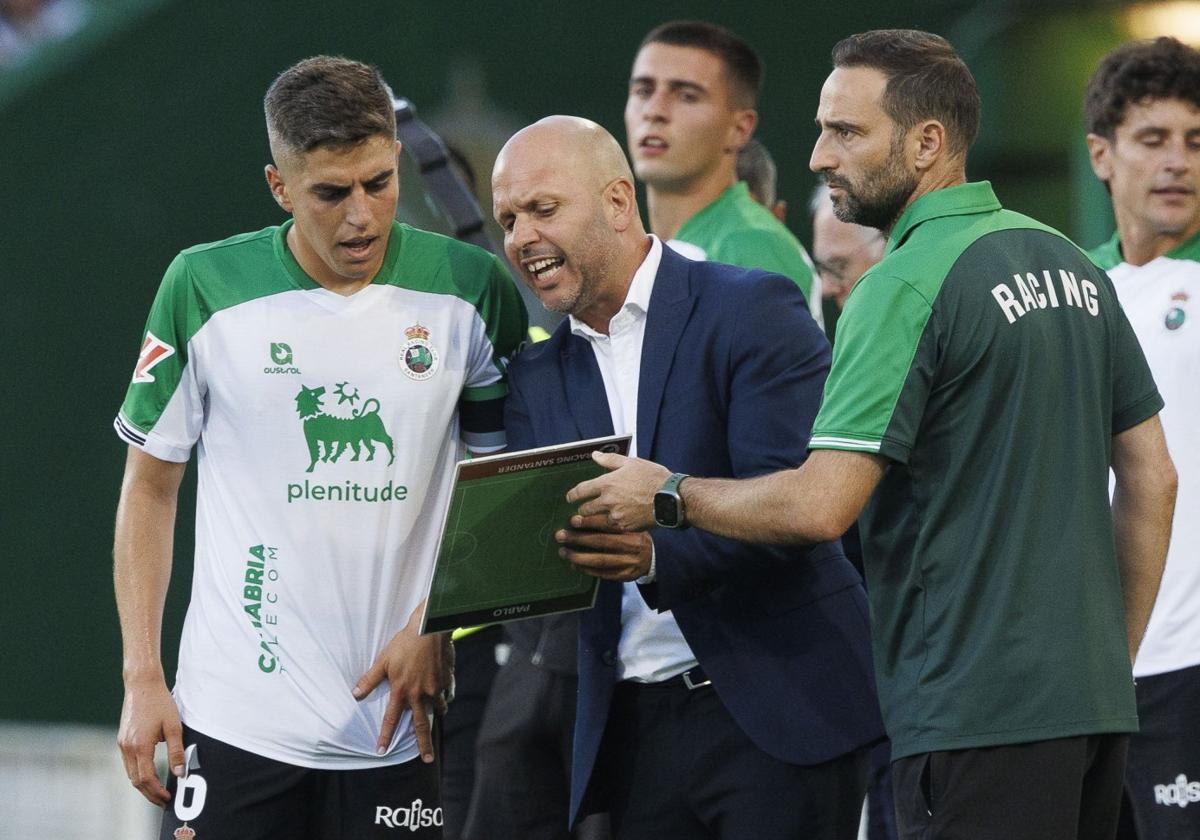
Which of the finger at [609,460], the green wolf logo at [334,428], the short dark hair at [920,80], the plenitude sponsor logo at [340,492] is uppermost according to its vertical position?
the short dark hair at [920,80]

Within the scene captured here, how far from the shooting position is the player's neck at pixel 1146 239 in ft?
15.3

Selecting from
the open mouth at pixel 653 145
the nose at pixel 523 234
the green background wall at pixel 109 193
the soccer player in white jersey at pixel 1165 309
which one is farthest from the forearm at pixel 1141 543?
the green background wall at pixel 109 193

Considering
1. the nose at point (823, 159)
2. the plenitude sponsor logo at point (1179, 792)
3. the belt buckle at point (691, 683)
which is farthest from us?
the plenitude sponsor logo at point (1179, 792)

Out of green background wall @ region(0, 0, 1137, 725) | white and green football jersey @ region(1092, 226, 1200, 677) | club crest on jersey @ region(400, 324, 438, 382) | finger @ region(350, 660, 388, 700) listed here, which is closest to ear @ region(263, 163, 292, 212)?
club crest on jersey @ region(400, 324, 438, 382)

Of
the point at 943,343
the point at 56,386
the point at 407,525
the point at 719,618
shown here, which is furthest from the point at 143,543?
the point at 56,386

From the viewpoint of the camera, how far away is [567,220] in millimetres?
3621

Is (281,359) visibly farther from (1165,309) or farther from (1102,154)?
(1102,154)

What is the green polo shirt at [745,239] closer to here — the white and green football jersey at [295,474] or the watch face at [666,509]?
the white and green football jersey at [295,474]

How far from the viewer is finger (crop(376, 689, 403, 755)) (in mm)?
3521

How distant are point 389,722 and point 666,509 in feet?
2.53

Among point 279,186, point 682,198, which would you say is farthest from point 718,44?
point 279,186

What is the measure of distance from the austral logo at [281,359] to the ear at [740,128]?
2.69 metres

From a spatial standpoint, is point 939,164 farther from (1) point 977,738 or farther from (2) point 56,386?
(2) point 56,386

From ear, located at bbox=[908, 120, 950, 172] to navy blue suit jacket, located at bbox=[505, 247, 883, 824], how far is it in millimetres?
449
